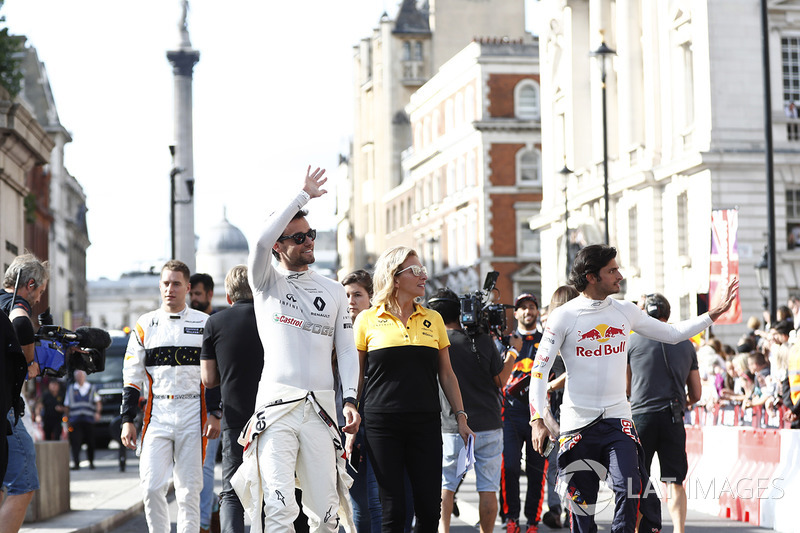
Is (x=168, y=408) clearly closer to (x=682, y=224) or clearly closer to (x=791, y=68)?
(x=791, y=68)

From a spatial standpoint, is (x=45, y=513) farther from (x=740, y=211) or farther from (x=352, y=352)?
(x=740, y=211)

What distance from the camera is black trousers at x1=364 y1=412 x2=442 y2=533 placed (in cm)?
891

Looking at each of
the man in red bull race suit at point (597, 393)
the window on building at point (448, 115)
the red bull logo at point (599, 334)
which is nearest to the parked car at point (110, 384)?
the man in red bull race suit at point (597, 393)

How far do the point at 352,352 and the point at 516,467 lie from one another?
4514 millimetres

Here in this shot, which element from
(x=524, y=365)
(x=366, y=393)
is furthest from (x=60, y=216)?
(x=366, y=393)

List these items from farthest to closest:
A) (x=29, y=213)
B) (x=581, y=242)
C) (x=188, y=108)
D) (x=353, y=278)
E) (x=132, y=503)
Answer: (x=188, y=108) → (x=581, y=242) → (x=29, y=213) → (x=132, y=503) → (x=353, y=278)

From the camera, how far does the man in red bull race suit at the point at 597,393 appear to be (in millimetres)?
8852

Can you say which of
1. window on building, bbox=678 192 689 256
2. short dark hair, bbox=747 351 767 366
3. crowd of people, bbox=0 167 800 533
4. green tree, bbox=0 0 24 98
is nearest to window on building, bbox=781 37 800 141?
window on building, bbox=678 192 689 256

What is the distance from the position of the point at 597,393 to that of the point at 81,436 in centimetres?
1979

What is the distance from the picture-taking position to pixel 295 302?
8.13m

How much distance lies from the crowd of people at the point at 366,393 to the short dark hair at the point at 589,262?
11mm

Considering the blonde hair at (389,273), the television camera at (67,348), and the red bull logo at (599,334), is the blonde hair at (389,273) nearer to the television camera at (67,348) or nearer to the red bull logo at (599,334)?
the red bull logo at (599,334)

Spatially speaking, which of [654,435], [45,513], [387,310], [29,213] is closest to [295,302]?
[387,310]

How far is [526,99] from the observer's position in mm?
73500
